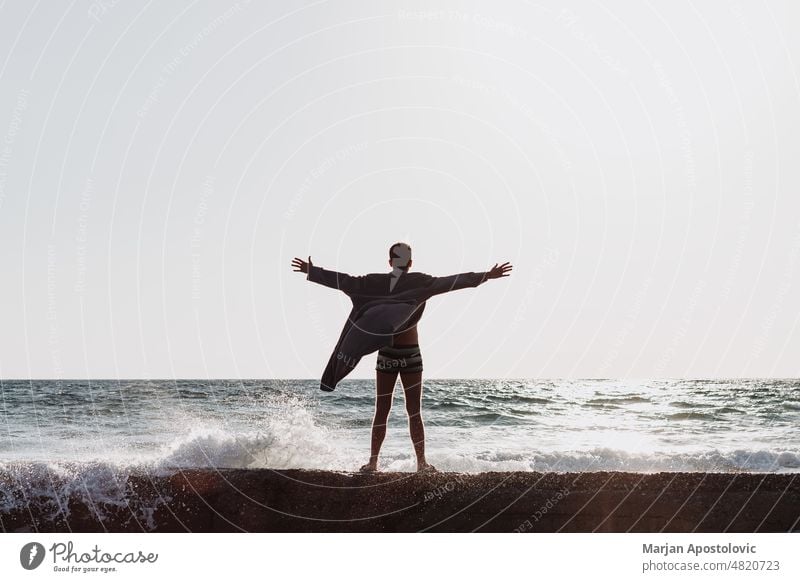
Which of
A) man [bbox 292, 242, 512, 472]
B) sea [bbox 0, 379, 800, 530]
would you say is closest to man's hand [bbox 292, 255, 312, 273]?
man [bbox 292, 242, 512, 472]

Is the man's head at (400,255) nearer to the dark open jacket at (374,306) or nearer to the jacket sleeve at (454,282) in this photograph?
the dark open jacket at (374,306)

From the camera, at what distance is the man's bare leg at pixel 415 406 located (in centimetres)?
900

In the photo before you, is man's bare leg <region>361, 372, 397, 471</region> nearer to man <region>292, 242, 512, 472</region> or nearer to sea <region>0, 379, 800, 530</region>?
man <region>292, 242, 512, 472</region>

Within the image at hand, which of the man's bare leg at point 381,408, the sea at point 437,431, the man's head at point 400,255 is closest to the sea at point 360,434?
the sea at point 437,431

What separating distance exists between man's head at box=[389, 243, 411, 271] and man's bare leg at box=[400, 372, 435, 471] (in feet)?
4.37

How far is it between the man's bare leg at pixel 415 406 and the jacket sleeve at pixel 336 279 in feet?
4.00

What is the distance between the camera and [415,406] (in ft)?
29.7

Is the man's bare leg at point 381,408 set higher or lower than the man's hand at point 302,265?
lower

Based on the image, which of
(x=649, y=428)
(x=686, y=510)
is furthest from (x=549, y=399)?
(x=686, y=510)

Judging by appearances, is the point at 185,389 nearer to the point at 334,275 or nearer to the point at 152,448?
the point at 152,448

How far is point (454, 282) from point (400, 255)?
0.77 m

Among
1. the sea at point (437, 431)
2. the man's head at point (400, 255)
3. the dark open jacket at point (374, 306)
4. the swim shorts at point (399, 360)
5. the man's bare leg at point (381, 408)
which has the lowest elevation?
the sea at point (437, 431)

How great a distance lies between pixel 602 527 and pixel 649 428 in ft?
57.9

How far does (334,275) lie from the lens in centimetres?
913
